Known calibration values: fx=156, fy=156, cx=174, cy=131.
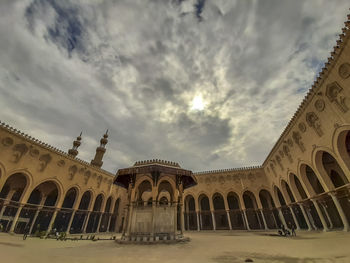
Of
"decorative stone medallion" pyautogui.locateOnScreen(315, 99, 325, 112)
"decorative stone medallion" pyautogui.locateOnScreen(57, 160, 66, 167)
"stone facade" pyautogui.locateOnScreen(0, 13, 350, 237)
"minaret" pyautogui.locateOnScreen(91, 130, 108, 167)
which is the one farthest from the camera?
"minaret" pyautogui.locateOnScreen(91, 130, 108, 167)

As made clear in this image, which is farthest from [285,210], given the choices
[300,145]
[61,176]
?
[61,176]

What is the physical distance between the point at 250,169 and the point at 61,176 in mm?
27890

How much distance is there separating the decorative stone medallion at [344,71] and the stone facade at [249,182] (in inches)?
2.1

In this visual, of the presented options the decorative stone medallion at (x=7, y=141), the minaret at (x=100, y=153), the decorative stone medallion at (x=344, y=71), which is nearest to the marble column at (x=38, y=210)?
the decorative stone medallion at (x=7, y=141)

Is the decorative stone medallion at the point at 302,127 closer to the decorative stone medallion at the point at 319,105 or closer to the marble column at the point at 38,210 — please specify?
the decorative stone medallion at the point at 319,105

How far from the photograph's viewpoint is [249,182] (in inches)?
984

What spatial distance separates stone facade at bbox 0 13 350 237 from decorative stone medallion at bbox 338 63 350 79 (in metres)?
0.05

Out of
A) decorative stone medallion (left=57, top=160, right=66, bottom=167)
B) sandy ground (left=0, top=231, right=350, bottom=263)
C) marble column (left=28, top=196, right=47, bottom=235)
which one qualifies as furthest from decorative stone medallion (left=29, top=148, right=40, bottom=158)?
sandy ground (left=0, top=231, right=350, bottom=263)

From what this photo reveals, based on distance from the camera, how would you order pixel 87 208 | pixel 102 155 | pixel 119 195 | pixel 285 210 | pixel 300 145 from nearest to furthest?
pixel 300 145
pixel 285 210
pixel 87 208
pixel 119 195
pixel 102 155

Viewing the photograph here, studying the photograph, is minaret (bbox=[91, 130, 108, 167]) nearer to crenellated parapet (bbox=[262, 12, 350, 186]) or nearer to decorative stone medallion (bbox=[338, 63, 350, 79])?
crenellated parapet (bbox=[262, 12, 350, 186])

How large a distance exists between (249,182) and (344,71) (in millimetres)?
19156

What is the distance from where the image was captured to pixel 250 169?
2561cm

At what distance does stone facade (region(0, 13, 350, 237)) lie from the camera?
11.6m

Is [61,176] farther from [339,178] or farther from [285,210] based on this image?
[339,178]
